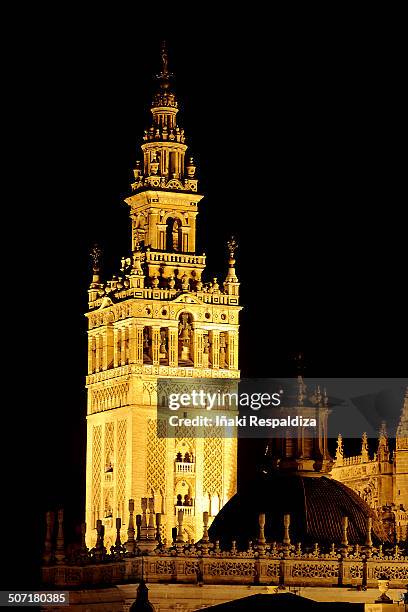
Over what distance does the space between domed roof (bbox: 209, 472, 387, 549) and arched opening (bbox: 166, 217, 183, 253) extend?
15.7 m

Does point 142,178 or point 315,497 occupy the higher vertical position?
point 142,178

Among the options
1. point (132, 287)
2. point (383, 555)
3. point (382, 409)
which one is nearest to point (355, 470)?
point (382, 409)

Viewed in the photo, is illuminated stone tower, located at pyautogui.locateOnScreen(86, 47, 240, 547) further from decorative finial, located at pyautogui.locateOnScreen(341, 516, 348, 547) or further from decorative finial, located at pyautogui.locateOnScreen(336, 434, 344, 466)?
decorative finial, located at pyautogui.locateOnScreen(341, 516, 348, 547)

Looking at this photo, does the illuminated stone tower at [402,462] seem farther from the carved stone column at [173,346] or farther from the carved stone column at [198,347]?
the carved stone column at [173,346]

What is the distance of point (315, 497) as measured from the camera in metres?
96.1

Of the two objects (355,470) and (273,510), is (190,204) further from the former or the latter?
(273,510)

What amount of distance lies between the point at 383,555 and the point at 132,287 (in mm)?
19381

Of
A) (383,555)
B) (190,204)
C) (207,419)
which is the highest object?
(190,204)

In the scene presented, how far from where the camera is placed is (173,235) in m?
111

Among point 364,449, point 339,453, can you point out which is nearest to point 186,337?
point 339,453

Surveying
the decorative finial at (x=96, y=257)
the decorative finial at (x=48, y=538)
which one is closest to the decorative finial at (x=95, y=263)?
the decorative finial at (x=96, y=257)

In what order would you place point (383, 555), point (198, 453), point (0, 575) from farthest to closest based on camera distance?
1. point (198, 453)
2. point (0, 575)
3. point (383, 555)

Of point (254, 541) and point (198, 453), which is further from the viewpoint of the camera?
point (198, 453)

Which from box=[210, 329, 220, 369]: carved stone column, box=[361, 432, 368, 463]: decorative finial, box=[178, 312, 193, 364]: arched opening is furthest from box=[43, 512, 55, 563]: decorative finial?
box=[361, 432, 368, 463]: decorative finial
